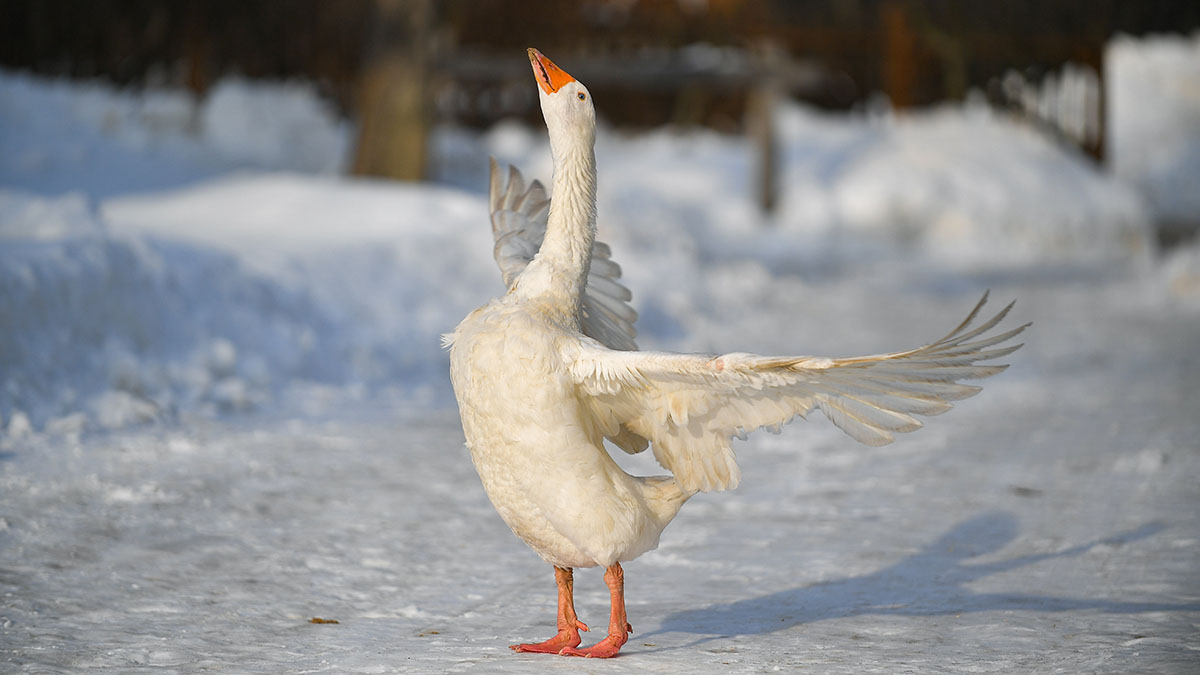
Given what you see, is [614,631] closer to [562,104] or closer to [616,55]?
[562,104]

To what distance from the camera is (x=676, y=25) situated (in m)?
20.2

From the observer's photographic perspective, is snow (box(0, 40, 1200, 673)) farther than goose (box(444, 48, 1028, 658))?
Yes

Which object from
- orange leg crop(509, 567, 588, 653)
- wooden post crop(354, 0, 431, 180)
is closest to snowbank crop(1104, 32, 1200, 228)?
wooden post crop(354, 0, 431, 180)

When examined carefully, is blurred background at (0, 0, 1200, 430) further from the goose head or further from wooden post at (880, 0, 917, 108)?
the goose head

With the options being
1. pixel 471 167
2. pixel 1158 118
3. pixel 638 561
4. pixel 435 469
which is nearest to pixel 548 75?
pixel 638 561

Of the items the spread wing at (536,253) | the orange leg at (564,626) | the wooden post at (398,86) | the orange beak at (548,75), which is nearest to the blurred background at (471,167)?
the wooden post at (398,86)

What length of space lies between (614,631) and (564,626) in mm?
179

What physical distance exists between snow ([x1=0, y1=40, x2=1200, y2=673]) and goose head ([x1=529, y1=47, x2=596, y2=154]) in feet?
5.22

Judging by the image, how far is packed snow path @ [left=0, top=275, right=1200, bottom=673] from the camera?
356cm

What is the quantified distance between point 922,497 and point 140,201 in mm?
9533

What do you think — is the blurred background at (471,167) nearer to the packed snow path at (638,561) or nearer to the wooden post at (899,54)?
the wooden post at (899,54)

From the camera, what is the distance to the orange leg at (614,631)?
3514 mm

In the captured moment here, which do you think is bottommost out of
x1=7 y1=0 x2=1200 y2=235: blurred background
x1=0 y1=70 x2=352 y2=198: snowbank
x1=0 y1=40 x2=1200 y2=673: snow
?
x1=0 y1=40 x2=1200 y2=673: snow

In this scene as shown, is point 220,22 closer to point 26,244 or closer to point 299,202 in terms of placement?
point 299,202
